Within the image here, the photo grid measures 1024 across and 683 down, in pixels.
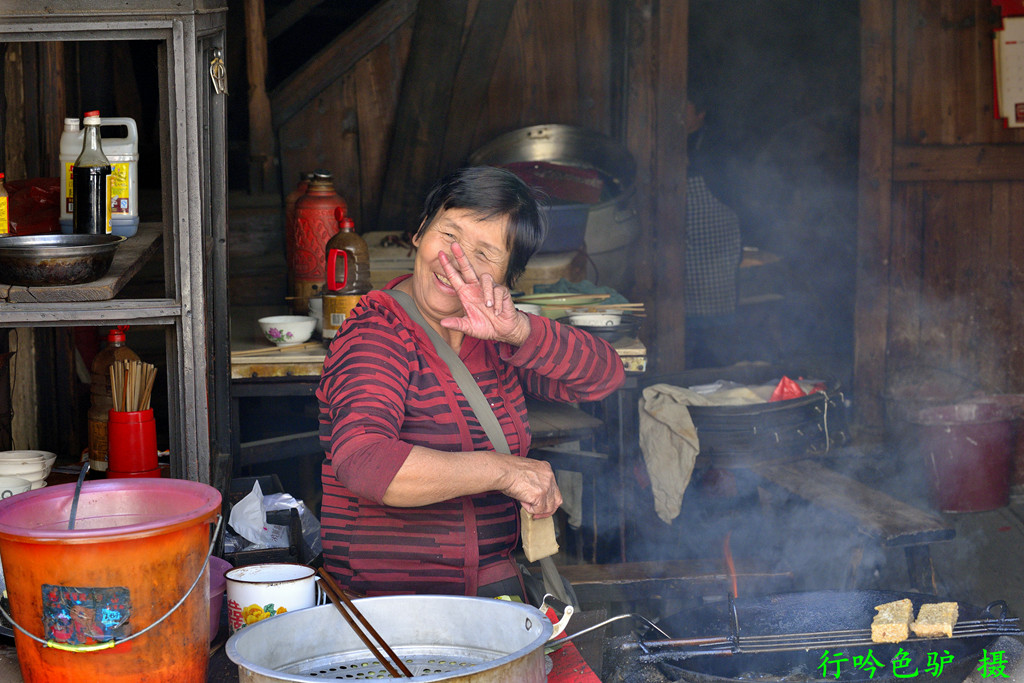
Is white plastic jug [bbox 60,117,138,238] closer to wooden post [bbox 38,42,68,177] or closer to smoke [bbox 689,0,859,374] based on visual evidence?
wooden post [bbox 38,42,68,177]

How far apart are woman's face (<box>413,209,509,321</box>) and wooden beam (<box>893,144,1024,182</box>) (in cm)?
378

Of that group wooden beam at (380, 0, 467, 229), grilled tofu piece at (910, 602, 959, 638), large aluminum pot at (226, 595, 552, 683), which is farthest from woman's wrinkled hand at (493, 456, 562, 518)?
wooden beam at (380, 0, 467, 229)

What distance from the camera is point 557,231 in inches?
205

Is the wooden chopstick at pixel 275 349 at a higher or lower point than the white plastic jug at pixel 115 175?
lower

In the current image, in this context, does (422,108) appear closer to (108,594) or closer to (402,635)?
(402,635)

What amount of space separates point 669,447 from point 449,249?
7.36ft

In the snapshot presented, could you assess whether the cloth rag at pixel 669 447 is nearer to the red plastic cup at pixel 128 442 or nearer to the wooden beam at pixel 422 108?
Answer: the wooden beam at pixel 422 108

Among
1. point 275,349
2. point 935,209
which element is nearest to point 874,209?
point 935,209

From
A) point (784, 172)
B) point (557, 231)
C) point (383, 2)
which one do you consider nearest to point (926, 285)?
point (557, 231)

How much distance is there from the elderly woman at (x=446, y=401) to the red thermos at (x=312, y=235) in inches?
79.2

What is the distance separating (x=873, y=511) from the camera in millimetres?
3957

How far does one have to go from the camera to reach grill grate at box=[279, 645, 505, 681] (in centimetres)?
180

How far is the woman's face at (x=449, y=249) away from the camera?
2.40m

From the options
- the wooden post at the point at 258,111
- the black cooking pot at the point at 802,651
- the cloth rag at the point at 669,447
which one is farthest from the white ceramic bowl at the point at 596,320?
the wooden post at the point at 258,111
